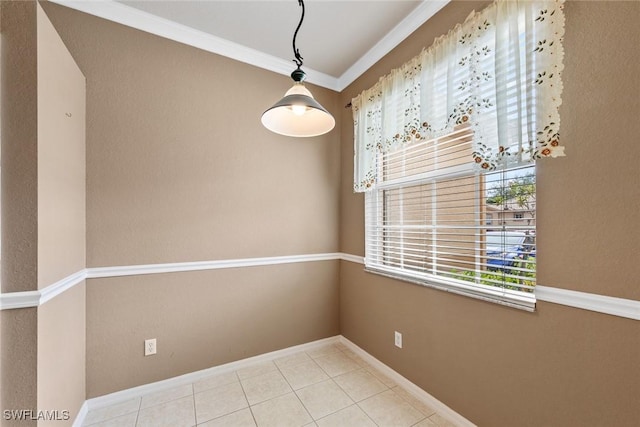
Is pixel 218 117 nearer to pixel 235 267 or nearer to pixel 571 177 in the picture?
pixel 235 267

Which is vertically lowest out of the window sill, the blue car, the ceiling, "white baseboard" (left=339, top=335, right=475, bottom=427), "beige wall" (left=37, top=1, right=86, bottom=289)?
"white baseboard" (left=339, top=335, right=475, bottom=427)

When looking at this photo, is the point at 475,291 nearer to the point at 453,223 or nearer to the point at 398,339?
the point at 453,223

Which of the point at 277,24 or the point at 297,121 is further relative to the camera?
the point at 277,24

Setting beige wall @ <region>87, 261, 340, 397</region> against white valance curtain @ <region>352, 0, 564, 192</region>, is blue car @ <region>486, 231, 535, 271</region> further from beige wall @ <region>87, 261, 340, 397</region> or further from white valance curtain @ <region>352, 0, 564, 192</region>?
beige wall @ <region>87, 261, 340, 397</region>

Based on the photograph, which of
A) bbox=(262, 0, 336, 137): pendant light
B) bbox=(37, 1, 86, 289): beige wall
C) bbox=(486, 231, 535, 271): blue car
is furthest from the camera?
bbox=(262, 0, 336, 137): pendant light

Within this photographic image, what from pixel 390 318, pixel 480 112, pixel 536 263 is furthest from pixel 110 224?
pixel 536 263

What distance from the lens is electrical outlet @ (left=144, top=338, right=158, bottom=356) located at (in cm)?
196

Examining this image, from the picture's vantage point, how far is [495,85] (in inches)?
54.5

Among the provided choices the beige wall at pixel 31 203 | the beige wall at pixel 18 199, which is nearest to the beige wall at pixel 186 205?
the beige wall at pixel 31 203

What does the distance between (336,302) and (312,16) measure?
264 centimetres

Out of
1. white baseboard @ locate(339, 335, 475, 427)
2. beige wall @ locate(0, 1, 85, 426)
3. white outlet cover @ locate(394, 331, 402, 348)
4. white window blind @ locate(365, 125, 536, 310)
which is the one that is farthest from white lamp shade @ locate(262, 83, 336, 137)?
white baseboard @ locate(339, 335, 475, 427)

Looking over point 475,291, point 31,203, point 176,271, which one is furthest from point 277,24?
point 475,291

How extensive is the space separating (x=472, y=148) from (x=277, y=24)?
1.74 metres

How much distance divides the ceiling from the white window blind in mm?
972
